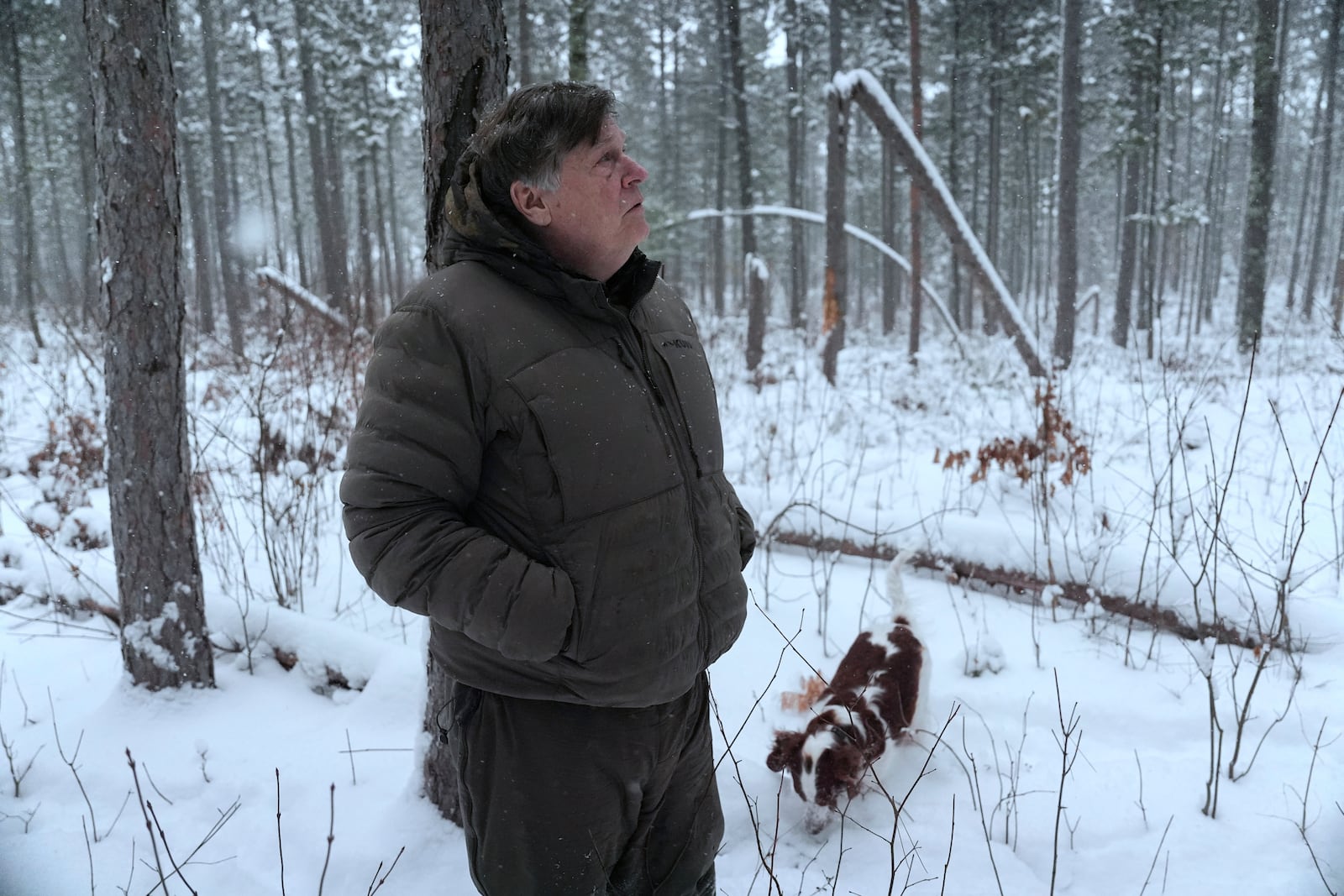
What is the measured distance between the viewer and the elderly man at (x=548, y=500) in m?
1.32

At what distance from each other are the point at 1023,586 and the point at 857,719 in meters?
1.86

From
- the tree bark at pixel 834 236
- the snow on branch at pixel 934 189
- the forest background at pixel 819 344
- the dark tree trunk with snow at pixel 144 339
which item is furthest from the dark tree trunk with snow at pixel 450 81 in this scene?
the tree bark at pixel 834 236

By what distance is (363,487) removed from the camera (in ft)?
4.26

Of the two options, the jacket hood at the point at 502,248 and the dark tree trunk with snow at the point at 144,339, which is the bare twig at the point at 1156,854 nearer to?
the jacket hood at the point at 502,248

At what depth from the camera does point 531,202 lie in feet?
4.86

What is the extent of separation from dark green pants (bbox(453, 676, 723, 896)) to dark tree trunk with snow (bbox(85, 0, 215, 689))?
7.21 ft

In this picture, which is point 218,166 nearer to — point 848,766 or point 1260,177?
point 1260,177

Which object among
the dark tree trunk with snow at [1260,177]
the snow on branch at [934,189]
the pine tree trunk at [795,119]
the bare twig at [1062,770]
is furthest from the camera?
the pine tree trunk at [795,119]

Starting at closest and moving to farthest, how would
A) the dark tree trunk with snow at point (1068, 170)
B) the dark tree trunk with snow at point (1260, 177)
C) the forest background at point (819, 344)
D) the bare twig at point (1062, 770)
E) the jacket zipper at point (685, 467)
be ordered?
the jacket zipper at point (685, 467) → the bare twig at point (1062, 770) → the forest background at point (819, 344) → the dark tree trunk with snow at point (1068, 170) → the dark tree trunk with snow at point (1260, 177)

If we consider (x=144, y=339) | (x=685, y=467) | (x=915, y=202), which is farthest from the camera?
(x=915, y=202)

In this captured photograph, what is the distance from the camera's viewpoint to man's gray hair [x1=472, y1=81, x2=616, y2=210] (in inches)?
56.7

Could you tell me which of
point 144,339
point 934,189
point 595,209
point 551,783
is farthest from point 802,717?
point 934,189

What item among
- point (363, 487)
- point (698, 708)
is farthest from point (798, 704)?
point (363, 487)

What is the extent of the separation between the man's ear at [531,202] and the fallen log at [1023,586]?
330cm
